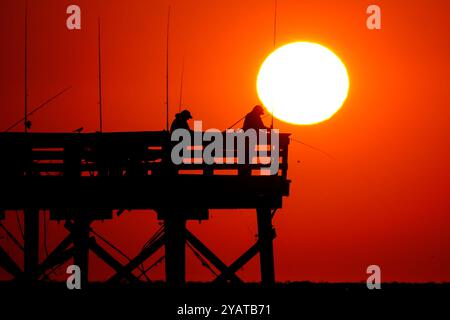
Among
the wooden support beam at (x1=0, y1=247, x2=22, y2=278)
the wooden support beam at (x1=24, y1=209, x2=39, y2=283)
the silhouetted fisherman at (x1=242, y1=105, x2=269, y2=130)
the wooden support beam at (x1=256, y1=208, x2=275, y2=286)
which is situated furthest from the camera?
the wooden support beam at (x1=24, y1=209, x2=39, y2=283)

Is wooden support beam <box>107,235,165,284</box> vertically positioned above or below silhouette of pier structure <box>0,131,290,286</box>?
below

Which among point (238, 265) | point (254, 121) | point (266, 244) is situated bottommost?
point (238, 265)

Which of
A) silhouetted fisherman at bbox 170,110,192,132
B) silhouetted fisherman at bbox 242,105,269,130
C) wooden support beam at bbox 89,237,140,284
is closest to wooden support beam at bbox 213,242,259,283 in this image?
wooden support beam at bbox 89,237,140,284

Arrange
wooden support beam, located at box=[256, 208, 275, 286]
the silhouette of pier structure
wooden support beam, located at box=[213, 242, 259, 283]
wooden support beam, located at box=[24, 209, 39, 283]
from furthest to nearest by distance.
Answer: wooden support beam, located at box=[24, 209, 39, 283]
wooden support beam, located at box=[213, 242, 259, 283]
wooden support beam, located at box=[256, 208, 275, 286]
the silhouette of pier structure

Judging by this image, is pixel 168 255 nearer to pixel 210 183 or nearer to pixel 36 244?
pixel 210 183

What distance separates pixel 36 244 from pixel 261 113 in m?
7.79

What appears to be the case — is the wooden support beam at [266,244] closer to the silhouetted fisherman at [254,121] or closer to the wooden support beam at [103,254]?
the silhouetted fisherman at [254,121]

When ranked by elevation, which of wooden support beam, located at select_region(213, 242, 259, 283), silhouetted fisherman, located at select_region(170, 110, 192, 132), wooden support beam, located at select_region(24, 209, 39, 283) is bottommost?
wooden support beam, located at select_region(213, 242, 259, 283)

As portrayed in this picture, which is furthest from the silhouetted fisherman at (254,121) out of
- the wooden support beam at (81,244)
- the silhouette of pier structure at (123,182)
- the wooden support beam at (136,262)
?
the wooden support beam at (81,244)

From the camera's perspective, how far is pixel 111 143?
74.6ft

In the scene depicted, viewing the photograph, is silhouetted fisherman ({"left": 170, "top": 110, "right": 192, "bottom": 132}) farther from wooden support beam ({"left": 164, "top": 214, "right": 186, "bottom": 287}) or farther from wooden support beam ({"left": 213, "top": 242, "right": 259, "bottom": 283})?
wooden support beam ({"left": 213, "top": 242, "right": 259, "bottom": 283})

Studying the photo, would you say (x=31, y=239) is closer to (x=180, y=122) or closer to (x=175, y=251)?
(x=175, y=251)

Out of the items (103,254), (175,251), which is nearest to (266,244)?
(175,251)

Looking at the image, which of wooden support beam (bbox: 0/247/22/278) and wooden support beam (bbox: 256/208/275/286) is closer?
wooden support beam (bbox: 256/208/275/286)
